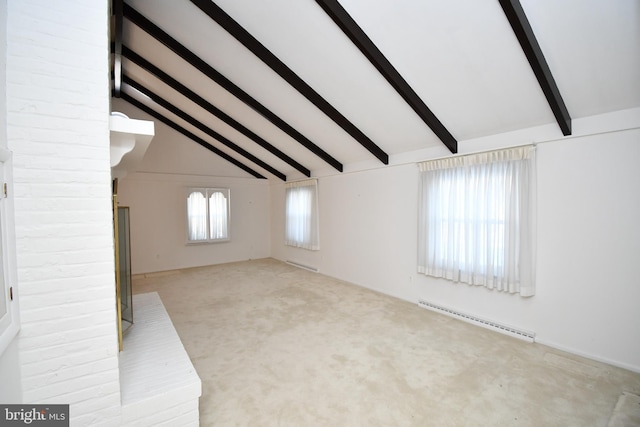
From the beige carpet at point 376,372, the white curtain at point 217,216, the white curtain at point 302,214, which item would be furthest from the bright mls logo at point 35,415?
the white curtain at point 217,216

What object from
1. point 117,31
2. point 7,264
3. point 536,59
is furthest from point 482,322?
point 117,31

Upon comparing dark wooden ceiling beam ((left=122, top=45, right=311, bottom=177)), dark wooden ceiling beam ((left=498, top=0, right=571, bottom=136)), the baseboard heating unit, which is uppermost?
dark wooden ceiling beam ((left=122, top=45, right=311, bottom=177))

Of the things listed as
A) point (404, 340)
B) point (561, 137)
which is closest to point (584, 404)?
point (404, 340)

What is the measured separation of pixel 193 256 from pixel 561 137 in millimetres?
7053

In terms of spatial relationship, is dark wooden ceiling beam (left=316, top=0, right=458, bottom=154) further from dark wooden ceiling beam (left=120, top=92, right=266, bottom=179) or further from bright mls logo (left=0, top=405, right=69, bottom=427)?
dark wooden ceiling beam (left=120, top=92, right=266, bottom=179)

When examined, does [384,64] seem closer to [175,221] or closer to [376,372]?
[376,372]

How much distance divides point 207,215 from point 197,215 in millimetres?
226

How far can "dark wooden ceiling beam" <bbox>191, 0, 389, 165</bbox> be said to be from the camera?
110 inches

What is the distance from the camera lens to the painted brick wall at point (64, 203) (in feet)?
4.42

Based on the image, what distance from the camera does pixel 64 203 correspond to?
1.43 meters

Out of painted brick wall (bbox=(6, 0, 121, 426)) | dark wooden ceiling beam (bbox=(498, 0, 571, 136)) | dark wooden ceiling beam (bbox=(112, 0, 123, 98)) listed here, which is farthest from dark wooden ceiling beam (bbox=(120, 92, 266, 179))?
dark wooden ceiling beam (bbox=(498, 0, 571, 136))

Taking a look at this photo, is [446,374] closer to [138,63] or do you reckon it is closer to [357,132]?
[357,132]

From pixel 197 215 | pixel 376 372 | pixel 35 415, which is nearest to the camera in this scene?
pixel 35 415

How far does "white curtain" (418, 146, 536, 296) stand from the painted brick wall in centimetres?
359
